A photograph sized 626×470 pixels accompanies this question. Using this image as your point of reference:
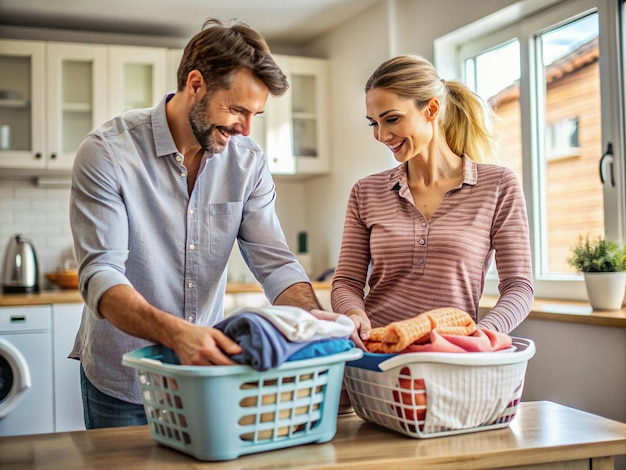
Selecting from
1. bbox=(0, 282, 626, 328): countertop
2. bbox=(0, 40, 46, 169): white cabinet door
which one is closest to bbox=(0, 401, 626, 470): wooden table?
bbox=(0, 282, 626, 328): countertop

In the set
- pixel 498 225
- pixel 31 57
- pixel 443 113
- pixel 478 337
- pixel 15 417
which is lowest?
pixel 15 417

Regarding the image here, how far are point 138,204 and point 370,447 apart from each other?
74 cm

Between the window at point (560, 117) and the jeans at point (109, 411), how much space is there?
5.39 feet

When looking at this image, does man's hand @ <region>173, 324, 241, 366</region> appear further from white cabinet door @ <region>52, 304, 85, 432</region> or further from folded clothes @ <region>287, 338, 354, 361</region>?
white cabinet door @ <region>52, 304, 85, 432</region>

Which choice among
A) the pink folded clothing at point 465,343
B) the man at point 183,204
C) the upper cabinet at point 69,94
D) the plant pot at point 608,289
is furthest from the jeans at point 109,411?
the upper cabinet at point 69,94

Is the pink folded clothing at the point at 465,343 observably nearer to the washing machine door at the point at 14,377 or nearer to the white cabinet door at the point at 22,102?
the washing machine door at the point at 14,377

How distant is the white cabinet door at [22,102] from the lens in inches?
158

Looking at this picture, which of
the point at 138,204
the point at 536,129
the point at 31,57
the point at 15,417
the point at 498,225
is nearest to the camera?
the point at 138,204

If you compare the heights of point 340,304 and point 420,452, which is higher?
point 340,304

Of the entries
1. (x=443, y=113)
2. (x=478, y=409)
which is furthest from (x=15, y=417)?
(x=478, y=409)

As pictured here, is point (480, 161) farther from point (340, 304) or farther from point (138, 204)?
point (138, 204)

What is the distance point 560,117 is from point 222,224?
1.89 meters

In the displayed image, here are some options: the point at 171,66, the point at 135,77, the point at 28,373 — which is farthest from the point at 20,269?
the point at 171,66

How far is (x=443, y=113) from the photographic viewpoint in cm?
195
